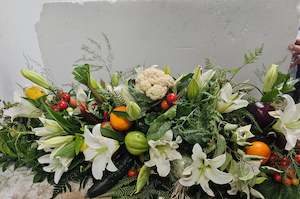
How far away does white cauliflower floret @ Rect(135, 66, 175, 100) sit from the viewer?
26.3 inches

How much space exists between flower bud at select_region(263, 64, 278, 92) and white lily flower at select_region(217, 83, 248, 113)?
0.30ft

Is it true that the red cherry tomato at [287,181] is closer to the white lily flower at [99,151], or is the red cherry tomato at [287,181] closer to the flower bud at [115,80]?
the white lily flower at [99,151]

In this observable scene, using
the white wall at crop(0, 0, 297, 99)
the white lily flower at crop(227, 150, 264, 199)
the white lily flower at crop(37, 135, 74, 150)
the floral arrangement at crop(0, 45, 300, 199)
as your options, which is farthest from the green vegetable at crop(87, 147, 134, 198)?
the white wall at crop(0, 0, 297, 99)

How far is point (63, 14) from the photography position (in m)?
1.08

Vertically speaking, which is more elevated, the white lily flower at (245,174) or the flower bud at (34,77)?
the flower bud at (34,77)

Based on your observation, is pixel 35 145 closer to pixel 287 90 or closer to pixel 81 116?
pixel 81 116

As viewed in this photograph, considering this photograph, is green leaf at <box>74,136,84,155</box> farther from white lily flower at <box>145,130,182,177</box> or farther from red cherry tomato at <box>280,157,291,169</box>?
red cherry tomato at <box>280,157,291,169</box>

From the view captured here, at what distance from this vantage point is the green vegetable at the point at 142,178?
2.17ft

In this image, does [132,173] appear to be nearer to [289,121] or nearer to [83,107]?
[83,107]

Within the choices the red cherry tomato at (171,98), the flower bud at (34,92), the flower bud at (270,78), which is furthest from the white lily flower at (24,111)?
the flower bud at (270,78)

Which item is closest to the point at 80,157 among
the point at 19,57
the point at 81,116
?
the point at 81,116

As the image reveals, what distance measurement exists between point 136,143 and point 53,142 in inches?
7.5

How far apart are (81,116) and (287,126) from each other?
1.56ft

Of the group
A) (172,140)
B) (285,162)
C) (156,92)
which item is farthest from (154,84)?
(285,162)
